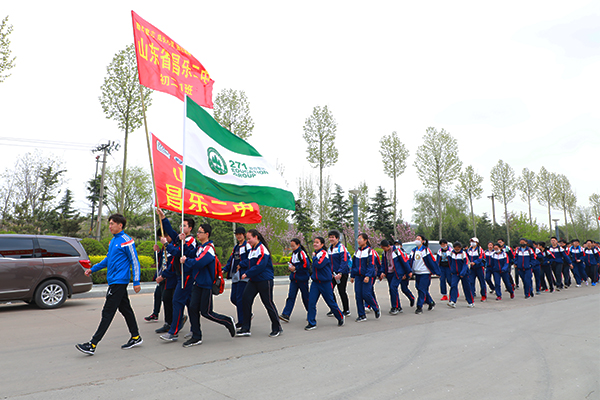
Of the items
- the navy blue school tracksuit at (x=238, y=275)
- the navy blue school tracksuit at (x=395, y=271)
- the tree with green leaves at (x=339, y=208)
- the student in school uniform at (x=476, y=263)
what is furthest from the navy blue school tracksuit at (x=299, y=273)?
the tree with green leaves at (x=339, y=208)

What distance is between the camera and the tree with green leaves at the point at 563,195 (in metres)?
58.1

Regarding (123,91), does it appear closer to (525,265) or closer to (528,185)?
(525,265)

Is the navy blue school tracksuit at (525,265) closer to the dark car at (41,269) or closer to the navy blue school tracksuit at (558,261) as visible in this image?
the navy blue school tracksuit at (558,261)

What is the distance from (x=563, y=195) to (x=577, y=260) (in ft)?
160

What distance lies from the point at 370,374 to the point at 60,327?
6115 mm

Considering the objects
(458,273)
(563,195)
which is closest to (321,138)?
(458,273)

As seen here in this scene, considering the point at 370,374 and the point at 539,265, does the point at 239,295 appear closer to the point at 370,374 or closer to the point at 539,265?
the point at 370,374

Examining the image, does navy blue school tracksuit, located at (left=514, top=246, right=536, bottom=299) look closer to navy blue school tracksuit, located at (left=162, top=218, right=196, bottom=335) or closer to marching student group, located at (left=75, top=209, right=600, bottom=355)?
marching student group, located at (left=75, top=209, right=600, bottom=355)

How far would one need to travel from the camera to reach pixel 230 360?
5516mm

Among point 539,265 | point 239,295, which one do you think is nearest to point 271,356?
point 239,295

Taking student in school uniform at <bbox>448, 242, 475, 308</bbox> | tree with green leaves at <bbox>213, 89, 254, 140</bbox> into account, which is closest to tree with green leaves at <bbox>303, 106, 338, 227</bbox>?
tree with green leaves at <bbox>213, 89, 254, 140</bbox>

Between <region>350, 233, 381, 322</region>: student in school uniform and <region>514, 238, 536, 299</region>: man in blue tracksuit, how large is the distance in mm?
7128

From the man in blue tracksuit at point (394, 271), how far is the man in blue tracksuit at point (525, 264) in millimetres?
5946

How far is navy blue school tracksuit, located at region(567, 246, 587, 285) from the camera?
17.4 meters
